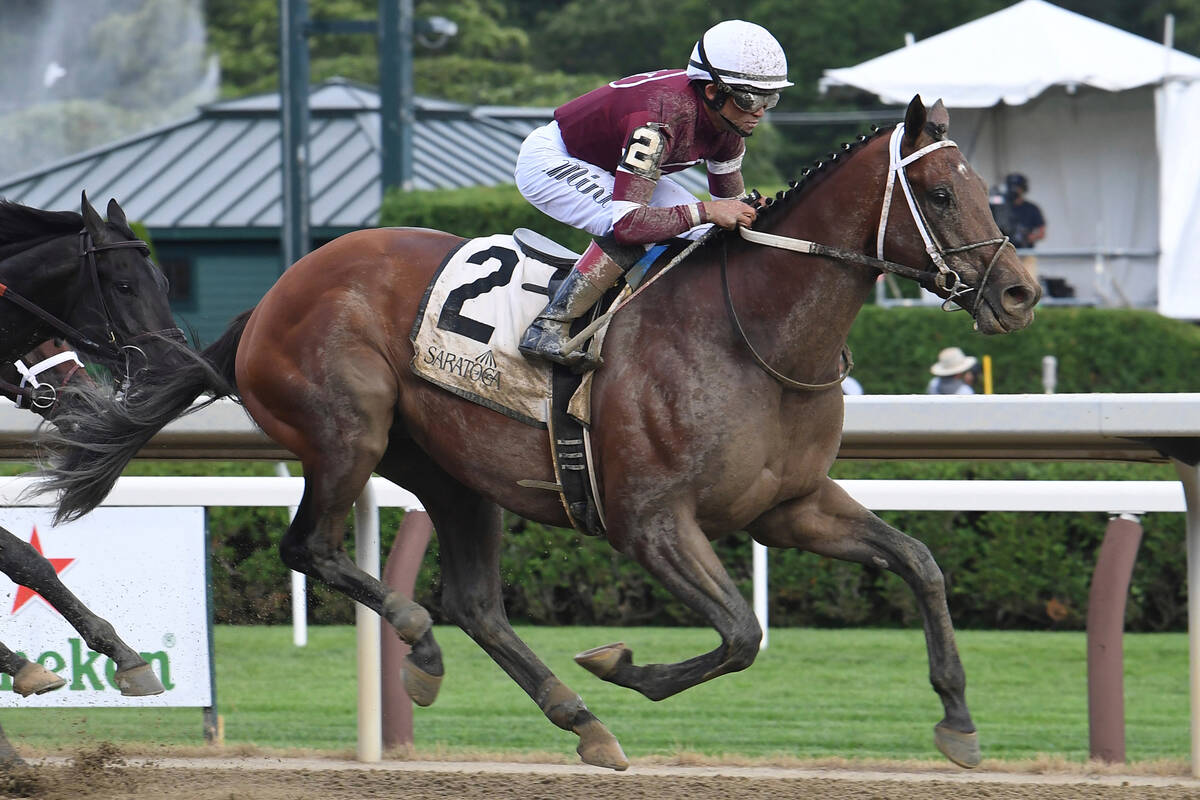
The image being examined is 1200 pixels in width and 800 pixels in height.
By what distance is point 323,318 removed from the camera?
171 inches

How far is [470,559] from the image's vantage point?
4.61 metres

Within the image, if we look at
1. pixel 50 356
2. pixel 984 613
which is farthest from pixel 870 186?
Answer: pixel 984 613

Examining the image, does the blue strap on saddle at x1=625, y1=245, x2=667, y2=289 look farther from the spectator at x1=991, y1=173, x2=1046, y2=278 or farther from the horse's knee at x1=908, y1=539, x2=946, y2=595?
the spectator at x1=991, y1=173, x2=1046, y2=278

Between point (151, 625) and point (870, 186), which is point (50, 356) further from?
point (870, 186)

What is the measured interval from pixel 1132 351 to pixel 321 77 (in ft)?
63.7

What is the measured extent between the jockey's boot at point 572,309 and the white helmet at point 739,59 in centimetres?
50

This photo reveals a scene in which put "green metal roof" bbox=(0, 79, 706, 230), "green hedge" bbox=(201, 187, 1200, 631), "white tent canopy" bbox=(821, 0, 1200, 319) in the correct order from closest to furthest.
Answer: "green hedge" bbox=(201, 187, 1200, 631), "white tent canopy" bbox=(821, 0, 1200, 319), "green metal roof" bbox=(0, 79, 706, 230)

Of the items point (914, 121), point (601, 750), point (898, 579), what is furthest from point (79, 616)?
point (898, 579)

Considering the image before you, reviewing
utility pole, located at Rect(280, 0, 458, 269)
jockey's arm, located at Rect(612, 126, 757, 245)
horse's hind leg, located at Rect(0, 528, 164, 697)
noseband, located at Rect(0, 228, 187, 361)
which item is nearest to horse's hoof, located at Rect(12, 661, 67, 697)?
horse's hind leg, located at Rect(0, 528, 164, 697)

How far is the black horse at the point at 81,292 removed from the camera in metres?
5.00

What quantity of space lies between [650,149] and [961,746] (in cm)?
159

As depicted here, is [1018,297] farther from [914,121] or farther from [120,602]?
[120,602]

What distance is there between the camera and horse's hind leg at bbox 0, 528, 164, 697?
442cm

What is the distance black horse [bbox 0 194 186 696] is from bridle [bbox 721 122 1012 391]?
73.0 inches
